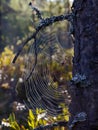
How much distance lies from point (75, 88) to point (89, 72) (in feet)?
0.48

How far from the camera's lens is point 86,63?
2.63 meters

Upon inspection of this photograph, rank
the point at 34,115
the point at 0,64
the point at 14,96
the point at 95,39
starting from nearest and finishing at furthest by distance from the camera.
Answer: the point at 95,39, the point at 34,115, the point at 14,96, the point at 0,64

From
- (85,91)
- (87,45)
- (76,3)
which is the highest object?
(76,3)

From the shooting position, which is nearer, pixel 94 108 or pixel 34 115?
pixel 94 108

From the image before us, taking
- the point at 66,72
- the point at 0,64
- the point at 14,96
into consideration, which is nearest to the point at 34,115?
the point at 14,96

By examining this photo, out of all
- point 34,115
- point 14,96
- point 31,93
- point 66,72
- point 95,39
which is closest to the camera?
point 95,39

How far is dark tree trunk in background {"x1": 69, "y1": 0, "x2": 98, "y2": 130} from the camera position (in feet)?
8.55

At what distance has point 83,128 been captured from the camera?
2.73 metres

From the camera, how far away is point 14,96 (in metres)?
7.59

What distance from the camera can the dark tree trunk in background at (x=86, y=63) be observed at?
2.61 m

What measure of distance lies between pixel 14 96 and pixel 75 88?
499 cm

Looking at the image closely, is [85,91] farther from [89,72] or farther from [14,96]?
[14,96]

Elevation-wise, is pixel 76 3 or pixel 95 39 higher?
pixel 76 3

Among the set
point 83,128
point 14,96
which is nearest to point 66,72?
point 14,96
